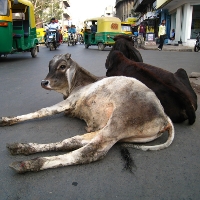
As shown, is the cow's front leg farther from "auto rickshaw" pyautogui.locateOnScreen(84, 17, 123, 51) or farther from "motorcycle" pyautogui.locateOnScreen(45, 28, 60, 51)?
"motorcycle" pyautogui.locateOnScreen(45, 28, 60, 51)

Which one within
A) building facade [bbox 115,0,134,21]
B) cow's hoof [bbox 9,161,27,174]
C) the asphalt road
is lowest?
the asphalt road

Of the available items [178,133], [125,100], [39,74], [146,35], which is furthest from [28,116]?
[146,35]

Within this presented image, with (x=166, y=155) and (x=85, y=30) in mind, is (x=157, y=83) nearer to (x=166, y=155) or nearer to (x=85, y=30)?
(x=166, y=155)

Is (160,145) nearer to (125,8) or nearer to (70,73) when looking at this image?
(70,73)

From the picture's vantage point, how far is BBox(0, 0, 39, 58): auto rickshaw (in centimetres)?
1020

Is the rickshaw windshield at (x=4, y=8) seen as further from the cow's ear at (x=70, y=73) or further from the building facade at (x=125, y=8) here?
the building facade at (x=125, y=8)

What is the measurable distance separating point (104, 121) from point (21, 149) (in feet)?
3.23

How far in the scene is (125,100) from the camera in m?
3.01

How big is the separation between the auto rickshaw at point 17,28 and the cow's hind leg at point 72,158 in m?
8.66

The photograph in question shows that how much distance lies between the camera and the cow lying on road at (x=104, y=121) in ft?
8.68

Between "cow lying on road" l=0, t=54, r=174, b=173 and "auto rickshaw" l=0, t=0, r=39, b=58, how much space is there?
24.2 feet

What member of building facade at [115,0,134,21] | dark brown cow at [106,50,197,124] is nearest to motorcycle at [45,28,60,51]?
dark brown cow at [106,50,197,124]

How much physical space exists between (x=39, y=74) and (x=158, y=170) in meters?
6.61

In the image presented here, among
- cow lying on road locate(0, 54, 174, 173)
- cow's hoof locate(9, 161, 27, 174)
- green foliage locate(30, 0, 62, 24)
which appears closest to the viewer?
cow's hoof locate(9, 161, 27, 174)
